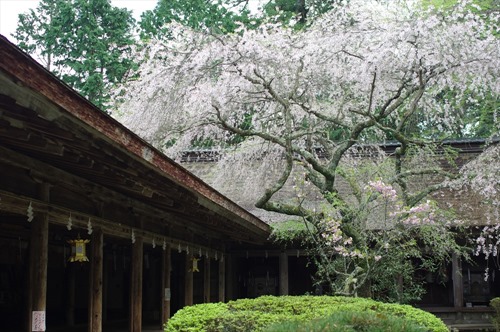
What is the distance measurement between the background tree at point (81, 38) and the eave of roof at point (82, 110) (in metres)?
19.4

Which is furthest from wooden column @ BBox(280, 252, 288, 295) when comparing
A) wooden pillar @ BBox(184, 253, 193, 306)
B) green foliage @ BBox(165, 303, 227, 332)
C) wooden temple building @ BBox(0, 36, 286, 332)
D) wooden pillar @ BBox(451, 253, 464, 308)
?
green foliage @ BBox(165, 303, 227, 332)

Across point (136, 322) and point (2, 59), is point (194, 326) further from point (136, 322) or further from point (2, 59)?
point (2, 59)

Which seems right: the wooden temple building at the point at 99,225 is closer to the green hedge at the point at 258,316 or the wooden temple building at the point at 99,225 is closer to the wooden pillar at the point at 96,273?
the wooden pillar at the point at 96,273

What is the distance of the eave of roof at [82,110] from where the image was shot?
12.0ft

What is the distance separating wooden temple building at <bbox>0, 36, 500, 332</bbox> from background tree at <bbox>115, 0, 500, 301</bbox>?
188cm

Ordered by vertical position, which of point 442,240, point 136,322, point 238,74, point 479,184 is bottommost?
point 136,322

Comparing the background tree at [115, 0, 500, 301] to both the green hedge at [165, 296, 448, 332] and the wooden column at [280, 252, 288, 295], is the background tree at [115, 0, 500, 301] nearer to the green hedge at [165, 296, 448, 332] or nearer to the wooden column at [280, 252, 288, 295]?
the green hedge at [165, 296, 448, 332]

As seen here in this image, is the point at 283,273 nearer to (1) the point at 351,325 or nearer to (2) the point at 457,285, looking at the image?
(2) the point at 457,285

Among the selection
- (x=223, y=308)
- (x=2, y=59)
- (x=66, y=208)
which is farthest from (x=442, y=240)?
(x=2, y=59)

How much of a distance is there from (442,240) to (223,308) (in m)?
6.50

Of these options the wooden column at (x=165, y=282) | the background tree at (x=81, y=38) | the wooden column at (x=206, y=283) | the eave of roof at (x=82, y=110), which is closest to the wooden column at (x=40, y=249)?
the eave of roof at (x=82, y=110)

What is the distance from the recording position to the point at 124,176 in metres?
7.18

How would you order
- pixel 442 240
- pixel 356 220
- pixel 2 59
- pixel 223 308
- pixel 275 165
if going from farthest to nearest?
pixel 275 165 → pixel 442 240 → pixel 356 220 → pixel 223 308 → pixel 2 59

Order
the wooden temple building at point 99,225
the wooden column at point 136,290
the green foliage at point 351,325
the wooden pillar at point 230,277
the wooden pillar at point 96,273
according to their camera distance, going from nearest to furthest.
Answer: the wooden temple building at point 99,225 < the green foliage at point 351,325 < the wooden pillar at point 96,273 < the wooden column at point 136,290 < the wooden pillar at point 230,277
